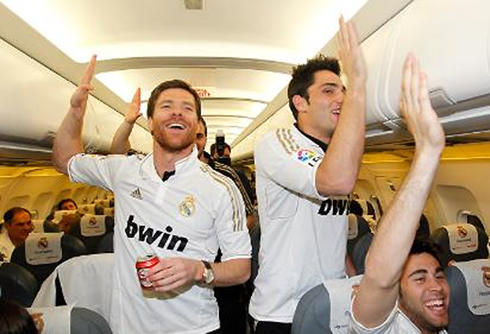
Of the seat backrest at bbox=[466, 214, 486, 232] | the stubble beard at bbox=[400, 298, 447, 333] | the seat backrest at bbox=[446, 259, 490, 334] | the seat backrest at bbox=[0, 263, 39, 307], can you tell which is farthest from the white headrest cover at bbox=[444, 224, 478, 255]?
the seat backrest at bbox=[0, 263, 39, 307]

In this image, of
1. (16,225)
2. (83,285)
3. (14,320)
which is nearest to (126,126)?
(83,285)

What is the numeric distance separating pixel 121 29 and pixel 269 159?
188 centimetres

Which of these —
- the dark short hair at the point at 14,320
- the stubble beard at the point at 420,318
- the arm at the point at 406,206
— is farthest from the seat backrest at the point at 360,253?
the dark short hair at the point at 14,320

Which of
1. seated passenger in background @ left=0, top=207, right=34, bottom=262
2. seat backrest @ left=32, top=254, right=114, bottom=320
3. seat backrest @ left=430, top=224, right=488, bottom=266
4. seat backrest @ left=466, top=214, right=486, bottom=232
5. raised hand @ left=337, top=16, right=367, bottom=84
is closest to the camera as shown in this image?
raised hand @ left=337, top=16, right=367, bottom=84

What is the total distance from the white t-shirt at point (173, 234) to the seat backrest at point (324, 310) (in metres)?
0.37

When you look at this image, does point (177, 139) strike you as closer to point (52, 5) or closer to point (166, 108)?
point (166, 108)

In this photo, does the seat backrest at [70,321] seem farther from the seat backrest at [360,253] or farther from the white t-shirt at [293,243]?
the seat backrest at [360,253]

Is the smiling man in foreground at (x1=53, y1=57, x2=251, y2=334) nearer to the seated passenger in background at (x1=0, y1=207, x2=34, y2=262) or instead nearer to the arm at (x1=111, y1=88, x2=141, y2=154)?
the arm at (x1=111, y1=88, x2=141, y2=154)

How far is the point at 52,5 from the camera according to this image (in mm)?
2895

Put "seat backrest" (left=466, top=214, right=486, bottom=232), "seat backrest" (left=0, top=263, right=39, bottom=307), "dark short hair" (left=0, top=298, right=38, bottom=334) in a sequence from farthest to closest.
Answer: "seat backrest" (left=466, top=214, right=486, bottom=232), "seat backrest" (left=0, top=263, right=39, bottom=307), "dark short hair" (left=0, top=298, right=38, bottom=334)

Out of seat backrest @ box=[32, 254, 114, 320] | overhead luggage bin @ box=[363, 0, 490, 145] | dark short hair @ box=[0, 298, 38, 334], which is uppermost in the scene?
overhead luggage bin @ box=[363, 0, 490, 145]

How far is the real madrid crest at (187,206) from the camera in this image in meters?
2.24

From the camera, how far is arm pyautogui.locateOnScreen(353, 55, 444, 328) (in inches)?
54.7

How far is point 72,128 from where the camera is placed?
2500 mm
